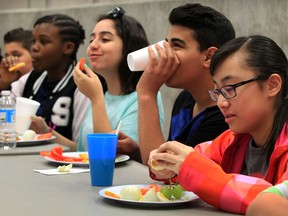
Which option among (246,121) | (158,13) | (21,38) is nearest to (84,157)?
(246,121)

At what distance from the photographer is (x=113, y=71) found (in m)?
2.86

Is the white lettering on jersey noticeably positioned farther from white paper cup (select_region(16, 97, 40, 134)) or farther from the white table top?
the white table top

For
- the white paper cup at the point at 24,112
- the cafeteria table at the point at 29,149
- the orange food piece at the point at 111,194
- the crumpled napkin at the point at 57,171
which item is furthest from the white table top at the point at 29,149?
the orange food piece at the point at 111,194

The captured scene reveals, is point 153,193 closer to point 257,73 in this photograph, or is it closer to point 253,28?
point 257,73

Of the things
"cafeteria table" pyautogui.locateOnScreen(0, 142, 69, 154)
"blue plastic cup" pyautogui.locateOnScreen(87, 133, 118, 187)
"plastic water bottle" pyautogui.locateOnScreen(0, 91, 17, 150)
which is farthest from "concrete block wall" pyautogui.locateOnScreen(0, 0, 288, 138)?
"blue plastic cup" pyautogui.locateOnScreen(87, 133, 118, 187)

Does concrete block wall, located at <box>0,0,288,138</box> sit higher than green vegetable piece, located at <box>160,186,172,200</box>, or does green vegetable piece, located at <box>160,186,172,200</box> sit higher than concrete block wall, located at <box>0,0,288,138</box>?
concrete block wall, located at <box>0,0,288,138</box>

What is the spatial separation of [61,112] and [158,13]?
120cm

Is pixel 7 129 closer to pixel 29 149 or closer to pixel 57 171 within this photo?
pixel 29 149

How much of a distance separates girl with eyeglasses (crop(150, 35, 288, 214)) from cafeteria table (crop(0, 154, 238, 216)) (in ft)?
0.28

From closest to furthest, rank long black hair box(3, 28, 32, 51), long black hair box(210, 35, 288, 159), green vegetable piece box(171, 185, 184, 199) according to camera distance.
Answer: green vegetable piece box(171, 185, 184, 199) < long black hair box(210, 35, 288, 159) < long black hair box(3, 28, 32, 51)

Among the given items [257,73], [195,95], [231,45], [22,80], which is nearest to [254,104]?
[257,73]

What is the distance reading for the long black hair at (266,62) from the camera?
5.18 ft

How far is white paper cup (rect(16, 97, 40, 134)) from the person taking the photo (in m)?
2.81

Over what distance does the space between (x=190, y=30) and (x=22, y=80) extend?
2.01 meters
